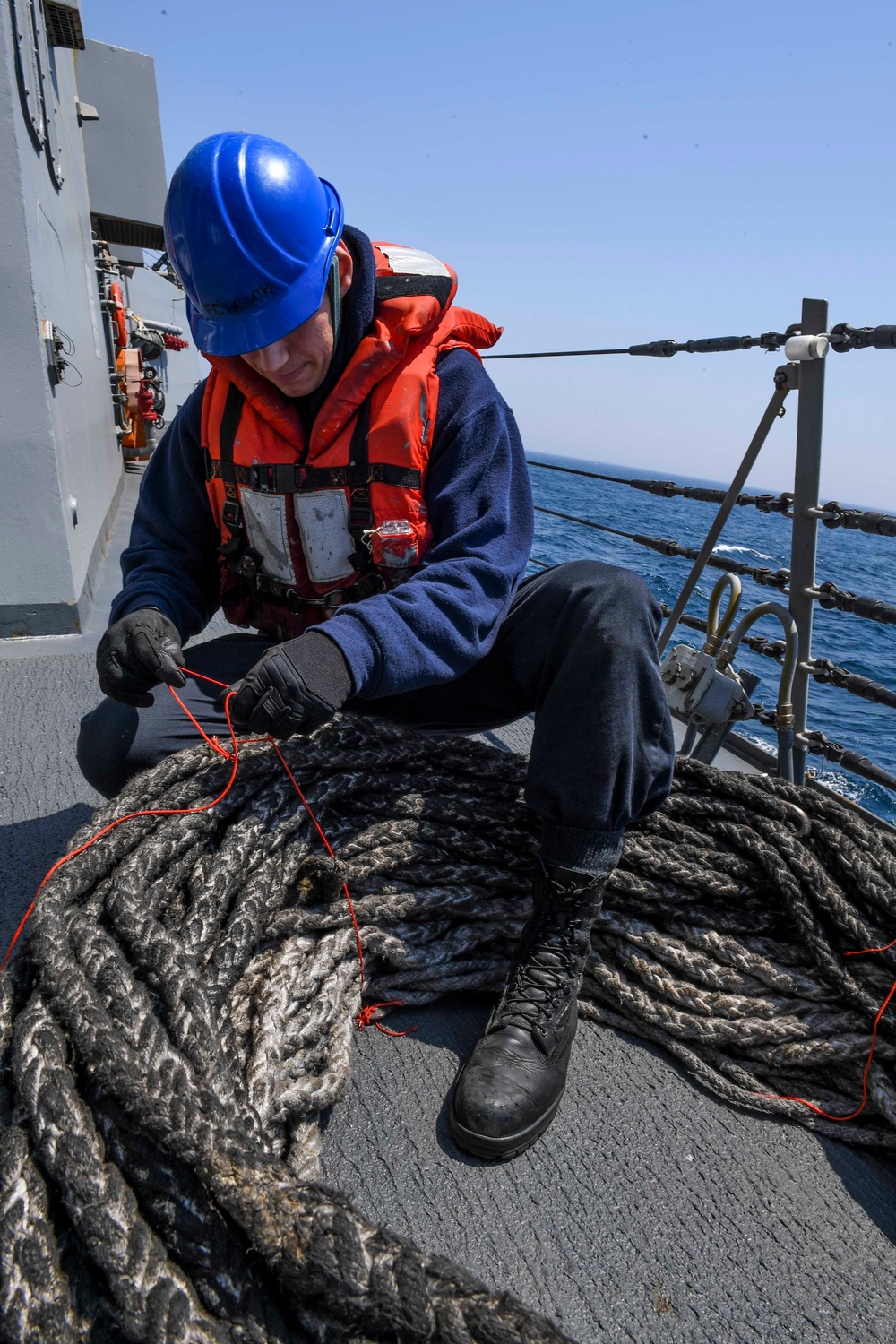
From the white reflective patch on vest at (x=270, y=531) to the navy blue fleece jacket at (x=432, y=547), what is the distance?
212 mm

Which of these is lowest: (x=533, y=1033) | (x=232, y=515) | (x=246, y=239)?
(x=533, y=1033)

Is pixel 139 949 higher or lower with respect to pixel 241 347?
lower

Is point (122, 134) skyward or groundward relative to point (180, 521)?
skyward

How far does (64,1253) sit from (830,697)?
32.5 feet

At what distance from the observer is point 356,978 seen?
142 centimetres

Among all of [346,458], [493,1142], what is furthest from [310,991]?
[346,458]

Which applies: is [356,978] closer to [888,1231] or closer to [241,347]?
[888,1231]

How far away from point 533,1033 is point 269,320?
52.6 inches

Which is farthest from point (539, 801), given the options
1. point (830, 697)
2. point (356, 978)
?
point (830, 697)

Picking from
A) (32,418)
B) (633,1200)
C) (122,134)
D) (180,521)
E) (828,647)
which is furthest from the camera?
(828,647)

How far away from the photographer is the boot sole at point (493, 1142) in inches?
46.6

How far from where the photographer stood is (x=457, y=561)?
1558 millimetres

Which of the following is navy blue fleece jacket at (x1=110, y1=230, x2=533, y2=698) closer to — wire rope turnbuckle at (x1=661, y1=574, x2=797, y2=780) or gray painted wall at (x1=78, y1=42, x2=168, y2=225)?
wire rope turnbuckle at (x1=661, y1=574, x2=797, y2=780)

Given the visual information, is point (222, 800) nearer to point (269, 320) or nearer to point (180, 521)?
point (180, 521)
